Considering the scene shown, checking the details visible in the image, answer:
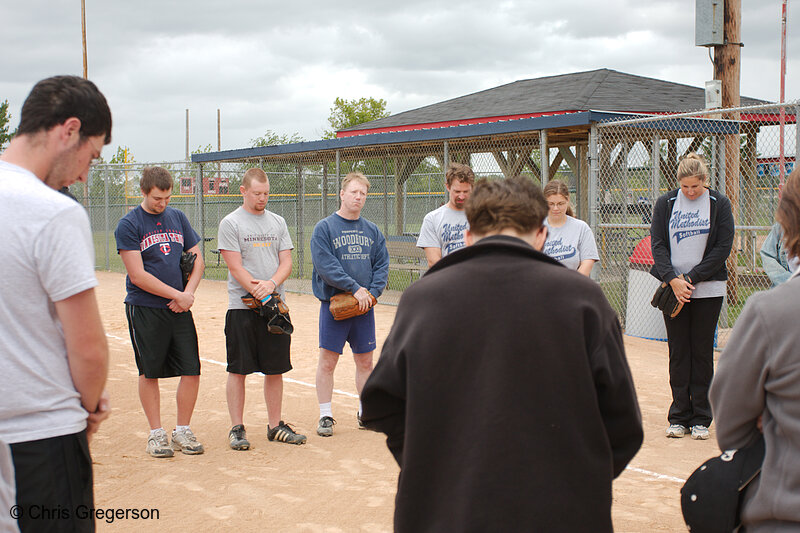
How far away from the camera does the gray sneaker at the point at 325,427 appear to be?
19.1ft

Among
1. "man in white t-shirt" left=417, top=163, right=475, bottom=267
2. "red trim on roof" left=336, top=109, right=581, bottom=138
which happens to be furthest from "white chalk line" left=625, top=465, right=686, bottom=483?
"red trim on roof" left=336, top=109, right=581, bottom=138

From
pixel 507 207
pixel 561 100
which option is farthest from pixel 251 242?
pixel 561 100

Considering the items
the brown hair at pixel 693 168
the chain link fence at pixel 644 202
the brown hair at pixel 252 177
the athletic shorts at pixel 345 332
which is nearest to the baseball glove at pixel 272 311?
the athletic shorts at pixel 345 332

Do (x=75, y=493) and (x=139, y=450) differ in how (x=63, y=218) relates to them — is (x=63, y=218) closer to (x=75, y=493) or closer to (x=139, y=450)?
(x=75, y=493)

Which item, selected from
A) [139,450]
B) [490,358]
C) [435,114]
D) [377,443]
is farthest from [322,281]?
[435,114]

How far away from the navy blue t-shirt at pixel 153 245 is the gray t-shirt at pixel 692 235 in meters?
3.73

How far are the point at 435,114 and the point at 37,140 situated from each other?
17.7 metres

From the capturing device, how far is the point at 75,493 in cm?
222

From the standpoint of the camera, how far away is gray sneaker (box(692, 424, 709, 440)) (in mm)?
5605

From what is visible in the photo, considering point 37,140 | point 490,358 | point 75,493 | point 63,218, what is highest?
point 37,140

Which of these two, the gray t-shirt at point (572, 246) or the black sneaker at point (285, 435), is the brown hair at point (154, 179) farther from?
the gray t-shirt at point (572, 246)

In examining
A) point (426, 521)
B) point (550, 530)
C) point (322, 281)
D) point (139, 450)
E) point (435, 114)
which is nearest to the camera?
point (550, 530)

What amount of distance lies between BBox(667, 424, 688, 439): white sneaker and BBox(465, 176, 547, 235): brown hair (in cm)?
416

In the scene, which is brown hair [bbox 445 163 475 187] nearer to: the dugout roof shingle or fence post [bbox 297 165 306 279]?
the dugout roof shingle
